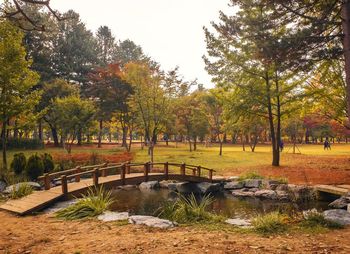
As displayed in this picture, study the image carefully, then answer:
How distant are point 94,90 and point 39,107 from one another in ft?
26.1

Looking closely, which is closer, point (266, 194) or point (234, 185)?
point (266, 194)

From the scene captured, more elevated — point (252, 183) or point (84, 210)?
point (84, 210)

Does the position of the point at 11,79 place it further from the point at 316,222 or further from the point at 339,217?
the point at 339,217

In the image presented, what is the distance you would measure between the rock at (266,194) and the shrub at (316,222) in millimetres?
7615

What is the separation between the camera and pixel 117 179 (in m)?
14.6

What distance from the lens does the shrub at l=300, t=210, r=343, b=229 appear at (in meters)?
8.16

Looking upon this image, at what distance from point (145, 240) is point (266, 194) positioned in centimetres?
1144

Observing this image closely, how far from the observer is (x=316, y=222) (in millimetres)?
8391

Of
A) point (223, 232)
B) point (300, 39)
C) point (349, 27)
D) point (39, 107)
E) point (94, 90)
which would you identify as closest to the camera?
point (223, 232)

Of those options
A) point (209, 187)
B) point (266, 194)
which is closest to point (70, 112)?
point (209, 187)

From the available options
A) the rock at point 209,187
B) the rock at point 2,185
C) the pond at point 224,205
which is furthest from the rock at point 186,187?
the rock at point 2,185

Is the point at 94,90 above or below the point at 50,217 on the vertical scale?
above

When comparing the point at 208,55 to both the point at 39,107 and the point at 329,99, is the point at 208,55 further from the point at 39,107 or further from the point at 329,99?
the point at 39,107

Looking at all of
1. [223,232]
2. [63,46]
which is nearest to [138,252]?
[223,232]
